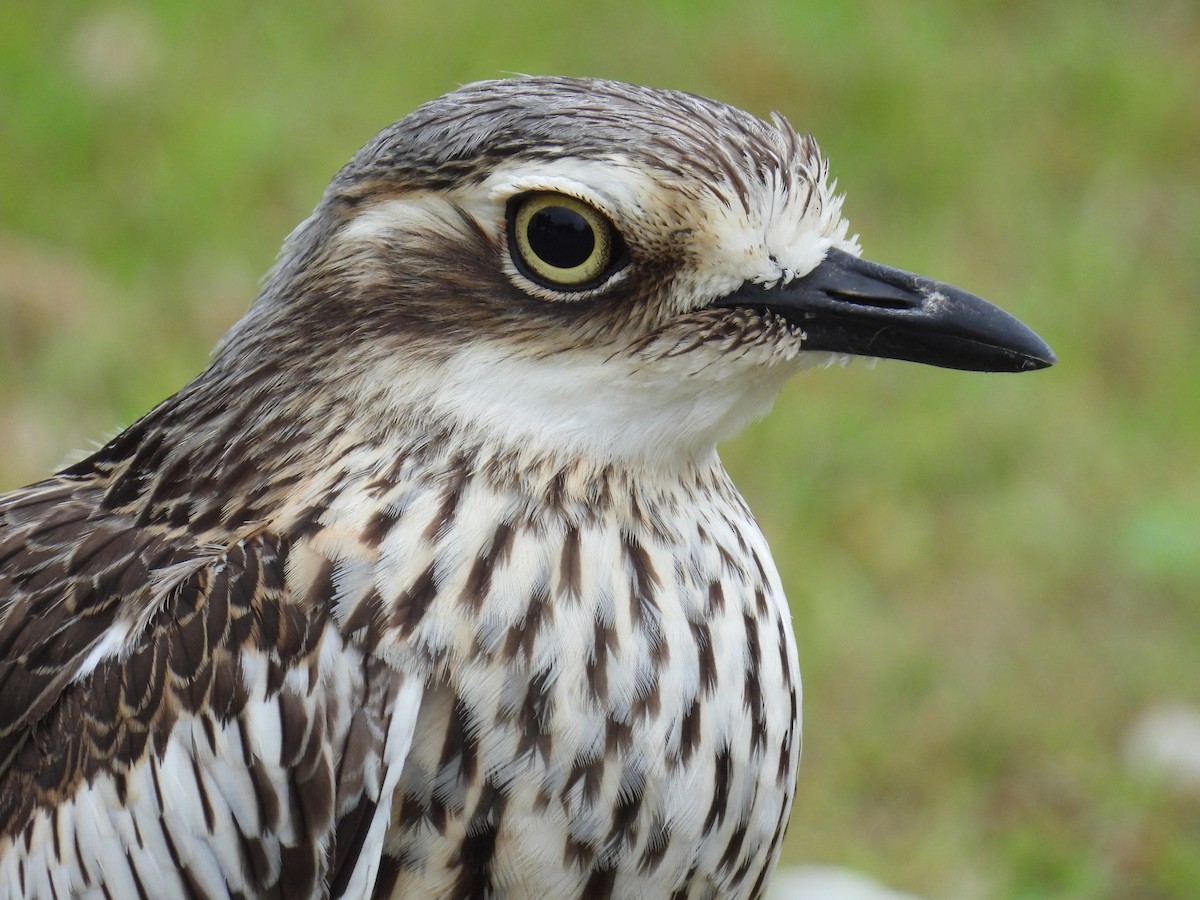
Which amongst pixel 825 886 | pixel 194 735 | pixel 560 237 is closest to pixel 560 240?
pixel 560 237

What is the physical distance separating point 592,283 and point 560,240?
8 centimetres

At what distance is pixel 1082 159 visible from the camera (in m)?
7.95

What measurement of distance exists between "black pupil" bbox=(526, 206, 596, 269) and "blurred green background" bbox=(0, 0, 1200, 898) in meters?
1.76

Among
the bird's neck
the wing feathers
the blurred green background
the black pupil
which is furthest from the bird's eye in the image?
the blurred green background

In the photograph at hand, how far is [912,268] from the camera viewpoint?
6.99m

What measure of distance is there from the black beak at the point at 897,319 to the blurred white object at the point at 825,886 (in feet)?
6.81

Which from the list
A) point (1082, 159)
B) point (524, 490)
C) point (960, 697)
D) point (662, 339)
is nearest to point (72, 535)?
point (524, 490)

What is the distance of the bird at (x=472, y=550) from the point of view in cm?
263

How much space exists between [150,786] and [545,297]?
38.1 inches

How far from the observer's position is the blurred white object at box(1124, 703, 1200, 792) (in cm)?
514

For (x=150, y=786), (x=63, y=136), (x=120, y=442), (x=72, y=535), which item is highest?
(x=63, y=136)

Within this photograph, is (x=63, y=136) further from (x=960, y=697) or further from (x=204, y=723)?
(x=204, y=723)

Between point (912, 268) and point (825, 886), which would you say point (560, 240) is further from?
point (912, 268)

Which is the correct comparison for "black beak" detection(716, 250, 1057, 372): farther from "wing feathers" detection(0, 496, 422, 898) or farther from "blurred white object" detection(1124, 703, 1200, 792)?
"blurred white object" detection(1124, 703, 1200, 792)
